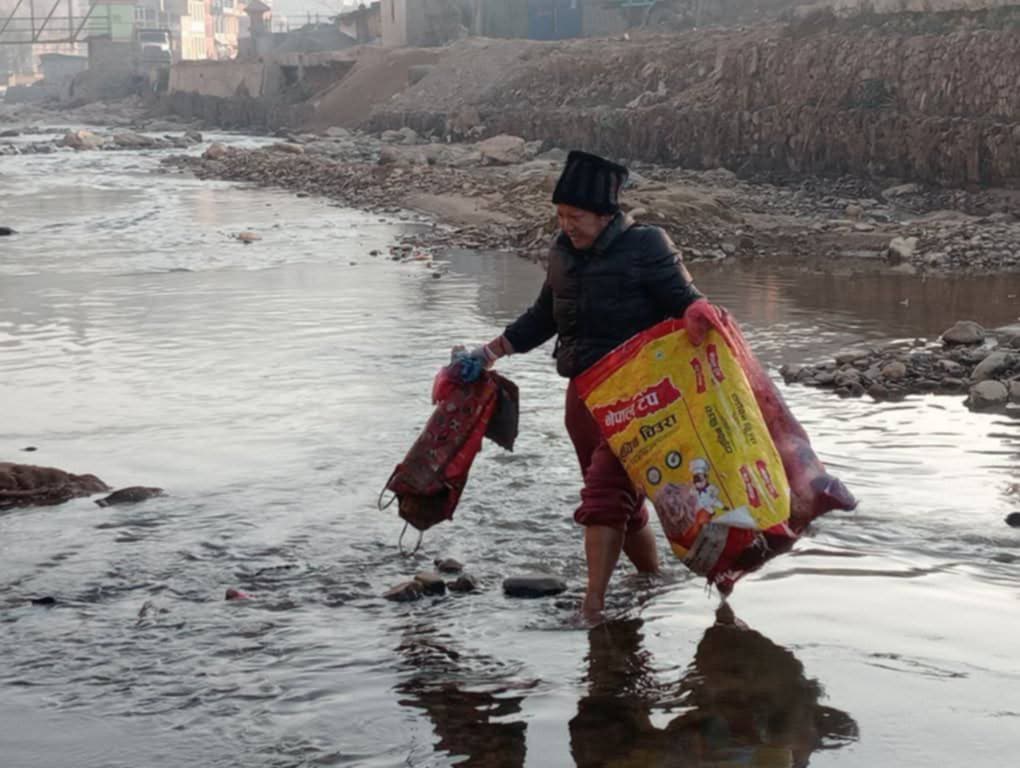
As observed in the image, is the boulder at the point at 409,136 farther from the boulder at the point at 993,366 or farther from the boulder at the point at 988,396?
the boulder at the point at 988,396

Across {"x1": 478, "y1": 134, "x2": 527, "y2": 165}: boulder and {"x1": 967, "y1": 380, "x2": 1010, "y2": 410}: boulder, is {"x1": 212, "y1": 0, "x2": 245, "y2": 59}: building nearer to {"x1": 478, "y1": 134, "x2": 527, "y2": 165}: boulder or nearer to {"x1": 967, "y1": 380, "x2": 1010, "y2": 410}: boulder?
{"x1": 478, "y1": 134, "x2": 527, "y2": 165}: boulder

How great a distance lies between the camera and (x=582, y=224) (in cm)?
454

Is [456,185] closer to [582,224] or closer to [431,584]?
[431,584]

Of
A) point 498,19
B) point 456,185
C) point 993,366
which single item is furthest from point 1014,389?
point 498,19

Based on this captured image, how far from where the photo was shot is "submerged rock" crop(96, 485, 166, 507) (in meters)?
6.33

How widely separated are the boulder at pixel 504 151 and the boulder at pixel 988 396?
21.9m

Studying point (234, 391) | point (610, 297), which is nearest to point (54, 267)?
point (234, 391)

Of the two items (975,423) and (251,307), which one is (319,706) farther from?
(251,307)

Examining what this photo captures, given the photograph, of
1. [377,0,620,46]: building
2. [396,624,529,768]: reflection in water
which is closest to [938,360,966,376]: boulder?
[396,624,529,768]: reflection in water

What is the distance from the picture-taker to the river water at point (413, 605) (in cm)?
385

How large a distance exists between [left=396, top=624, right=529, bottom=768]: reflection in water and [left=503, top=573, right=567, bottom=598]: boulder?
436mm

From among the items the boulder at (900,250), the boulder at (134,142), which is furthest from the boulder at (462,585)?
the boulder at (134,142)

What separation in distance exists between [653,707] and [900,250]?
41.1ft

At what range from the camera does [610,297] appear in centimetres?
461
